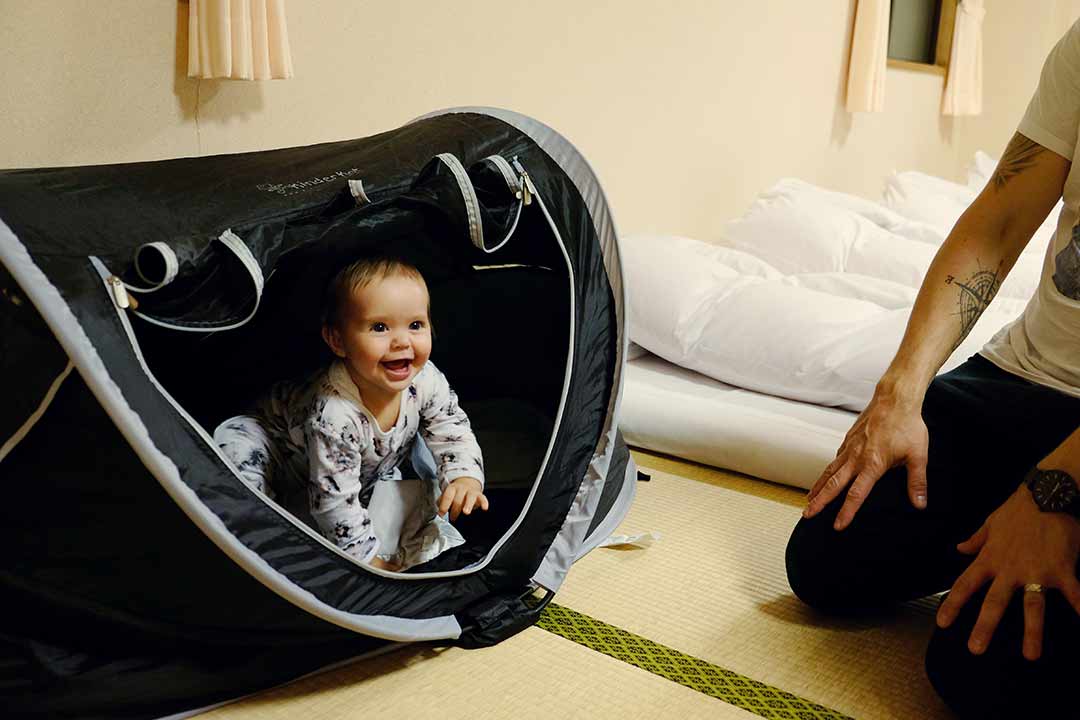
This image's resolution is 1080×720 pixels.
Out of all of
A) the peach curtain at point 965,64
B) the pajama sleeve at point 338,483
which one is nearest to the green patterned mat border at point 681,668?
the pajama sleeve at point 338,483

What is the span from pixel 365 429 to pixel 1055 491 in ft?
2.66

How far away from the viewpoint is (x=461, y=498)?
4.52 ft

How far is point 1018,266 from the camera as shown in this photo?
244cm

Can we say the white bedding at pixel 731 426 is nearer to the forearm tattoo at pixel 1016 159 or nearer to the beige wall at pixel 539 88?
the forearm tattoo at pixel 1016 159

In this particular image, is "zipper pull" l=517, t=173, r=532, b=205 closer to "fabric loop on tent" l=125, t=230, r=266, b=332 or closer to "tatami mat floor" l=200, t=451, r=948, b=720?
"fabric loop on tent" l=125, t=230, r=266, b=332

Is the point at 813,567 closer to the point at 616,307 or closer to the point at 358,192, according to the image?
the point at 616,307

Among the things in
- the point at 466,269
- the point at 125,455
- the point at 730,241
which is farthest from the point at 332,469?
the point at 730,241

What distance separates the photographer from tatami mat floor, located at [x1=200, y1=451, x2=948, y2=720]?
1126mm

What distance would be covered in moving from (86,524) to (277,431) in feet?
1.25

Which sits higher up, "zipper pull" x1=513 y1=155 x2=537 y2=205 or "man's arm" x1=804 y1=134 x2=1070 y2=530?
"zipper pull" x1=513 y1=155 x2=537 y2=205

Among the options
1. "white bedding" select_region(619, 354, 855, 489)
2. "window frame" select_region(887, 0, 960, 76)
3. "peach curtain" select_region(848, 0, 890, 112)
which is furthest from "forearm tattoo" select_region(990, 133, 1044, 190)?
"window frame" select_region(887, 0, 960, 76)

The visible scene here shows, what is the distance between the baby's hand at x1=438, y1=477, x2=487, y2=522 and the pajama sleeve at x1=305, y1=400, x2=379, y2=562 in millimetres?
103

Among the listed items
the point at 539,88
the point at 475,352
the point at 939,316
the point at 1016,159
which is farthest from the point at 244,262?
the point at 539,88

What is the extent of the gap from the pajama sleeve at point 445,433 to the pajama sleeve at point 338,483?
134 millimetres
